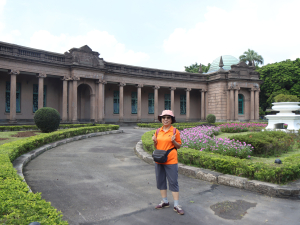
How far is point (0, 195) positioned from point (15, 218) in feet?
2.78

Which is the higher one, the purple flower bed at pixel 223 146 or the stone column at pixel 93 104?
the stone column at pixel 93 104

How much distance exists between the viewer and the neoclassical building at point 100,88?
21.0m

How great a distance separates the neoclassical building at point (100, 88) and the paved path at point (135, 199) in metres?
16.0

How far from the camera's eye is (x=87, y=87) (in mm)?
25531

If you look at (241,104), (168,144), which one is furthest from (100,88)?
A: (168,144)

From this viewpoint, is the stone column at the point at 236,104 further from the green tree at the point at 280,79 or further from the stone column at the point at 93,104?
the stone column at the point at 93,104

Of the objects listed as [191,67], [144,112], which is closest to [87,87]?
[144,112]

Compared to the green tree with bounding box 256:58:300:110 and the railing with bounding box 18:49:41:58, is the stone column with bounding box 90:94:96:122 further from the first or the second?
the green tree with bounding box 256:58:300:110

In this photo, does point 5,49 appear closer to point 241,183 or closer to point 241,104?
point 241,183

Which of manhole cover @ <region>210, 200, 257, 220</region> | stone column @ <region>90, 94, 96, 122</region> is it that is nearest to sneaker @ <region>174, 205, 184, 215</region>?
manhole cover @ <region>210, 200, 257, 220</region>

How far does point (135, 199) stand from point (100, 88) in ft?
67.7

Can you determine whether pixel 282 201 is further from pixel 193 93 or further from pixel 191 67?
pixel 191 67

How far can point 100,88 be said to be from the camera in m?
24.2

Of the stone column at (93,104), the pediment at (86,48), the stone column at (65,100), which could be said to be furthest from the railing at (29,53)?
the stone column at (93,104)
